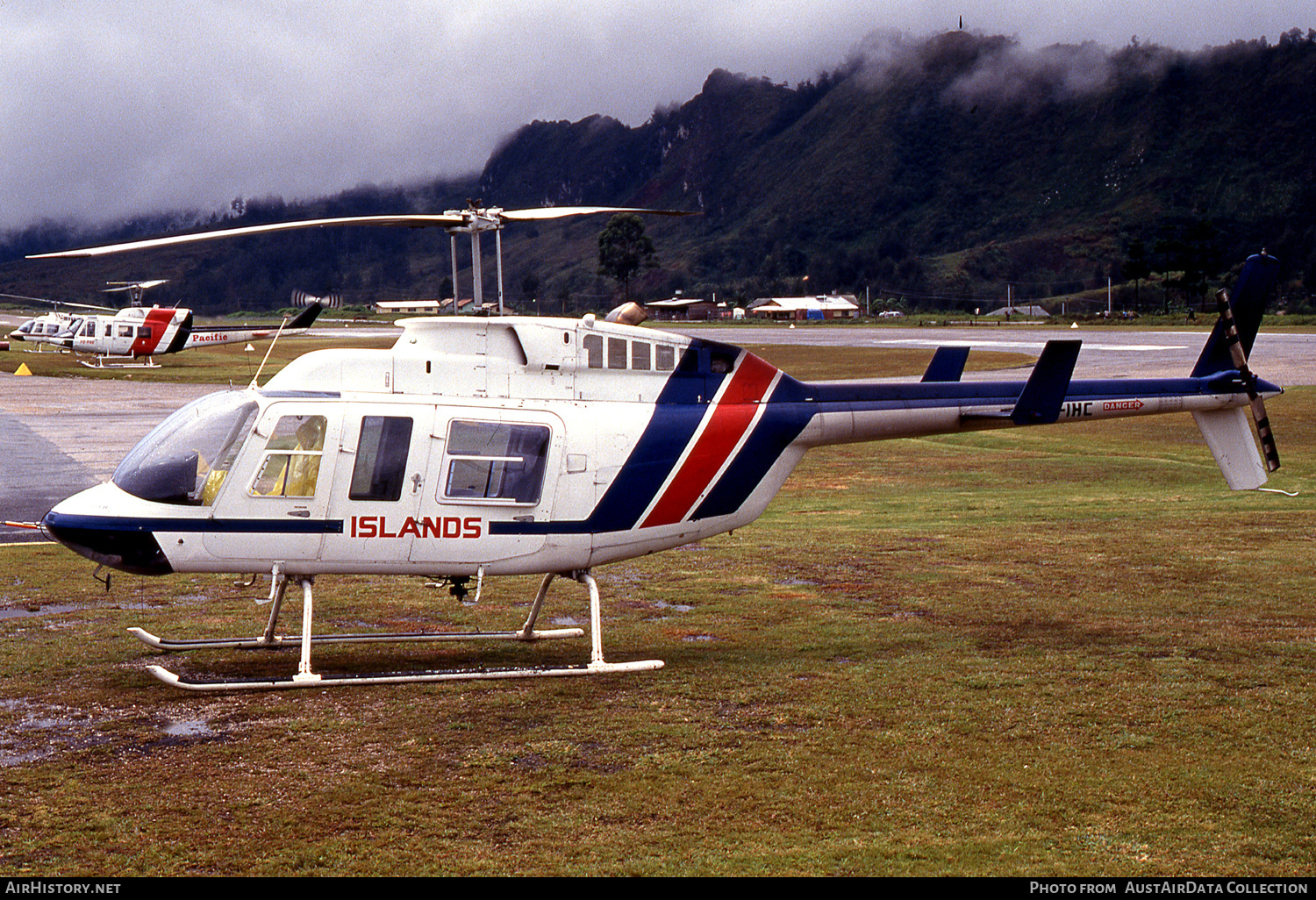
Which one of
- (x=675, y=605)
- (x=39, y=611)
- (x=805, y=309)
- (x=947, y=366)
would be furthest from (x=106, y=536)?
(x=805, y=309)

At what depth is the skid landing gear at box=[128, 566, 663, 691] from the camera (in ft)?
32.0

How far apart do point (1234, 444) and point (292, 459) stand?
34.3ft

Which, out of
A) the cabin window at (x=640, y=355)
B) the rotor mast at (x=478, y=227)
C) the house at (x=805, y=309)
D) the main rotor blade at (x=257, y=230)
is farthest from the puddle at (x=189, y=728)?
the house at (x=805, y=309)

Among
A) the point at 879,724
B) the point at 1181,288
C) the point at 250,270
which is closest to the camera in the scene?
the point at 879,724

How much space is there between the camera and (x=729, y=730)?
28.8 ft

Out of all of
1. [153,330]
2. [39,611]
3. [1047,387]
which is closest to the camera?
[1047,387]

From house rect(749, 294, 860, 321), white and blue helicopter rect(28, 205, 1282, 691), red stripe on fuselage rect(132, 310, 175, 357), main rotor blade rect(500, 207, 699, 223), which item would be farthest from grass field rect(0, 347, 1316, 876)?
house rect(749, 294, 860, 321)

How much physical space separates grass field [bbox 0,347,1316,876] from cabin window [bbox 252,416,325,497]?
5.57 ft

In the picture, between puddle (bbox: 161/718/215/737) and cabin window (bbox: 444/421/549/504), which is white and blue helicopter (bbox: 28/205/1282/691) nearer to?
cabin window (bbox: 444/421/549/504)

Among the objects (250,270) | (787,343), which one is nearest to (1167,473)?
(787,343)

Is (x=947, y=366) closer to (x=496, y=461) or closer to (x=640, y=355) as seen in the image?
(x=640, y=355)
